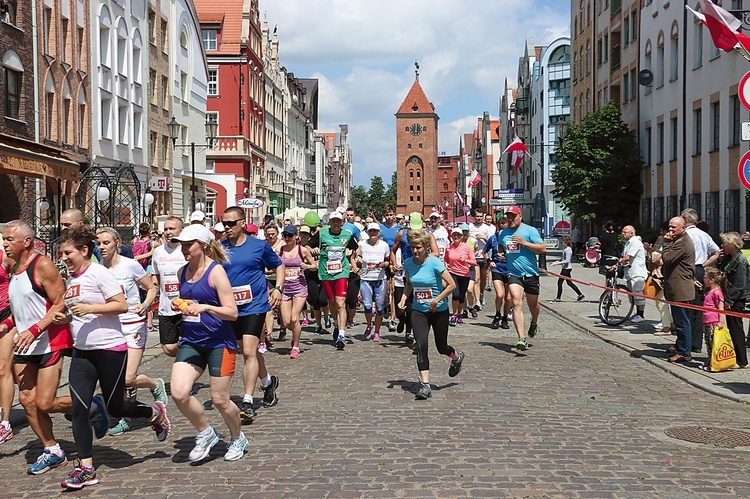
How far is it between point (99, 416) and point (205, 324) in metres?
1.27

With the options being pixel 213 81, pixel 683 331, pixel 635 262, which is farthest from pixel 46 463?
pixel 213 81

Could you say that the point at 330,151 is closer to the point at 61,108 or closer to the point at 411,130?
the point at 411,130

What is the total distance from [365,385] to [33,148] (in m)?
13.9

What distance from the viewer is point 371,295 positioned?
1391cm

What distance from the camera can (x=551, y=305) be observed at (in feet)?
65.4

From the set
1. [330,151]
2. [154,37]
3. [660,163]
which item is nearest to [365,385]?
[660,163]

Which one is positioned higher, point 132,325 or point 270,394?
point 132,325

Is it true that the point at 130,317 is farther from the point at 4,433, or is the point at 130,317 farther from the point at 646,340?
the point at 646,340

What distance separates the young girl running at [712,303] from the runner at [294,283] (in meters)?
5.17

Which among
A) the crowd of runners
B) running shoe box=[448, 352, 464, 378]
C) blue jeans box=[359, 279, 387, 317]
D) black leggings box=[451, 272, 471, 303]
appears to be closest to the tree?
black leggings box=[451, 272, 471, 303]

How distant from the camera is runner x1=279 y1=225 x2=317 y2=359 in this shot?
12164 millimetres

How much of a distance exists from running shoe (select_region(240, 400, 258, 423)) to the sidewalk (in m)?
4.83

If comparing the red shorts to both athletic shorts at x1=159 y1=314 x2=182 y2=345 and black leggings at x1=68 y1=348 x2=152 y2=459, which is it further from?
black leggings at x1=68 y1=348 x2=152 y2=459

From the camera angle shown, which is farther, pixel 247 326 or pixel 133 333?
pixel 247 326
